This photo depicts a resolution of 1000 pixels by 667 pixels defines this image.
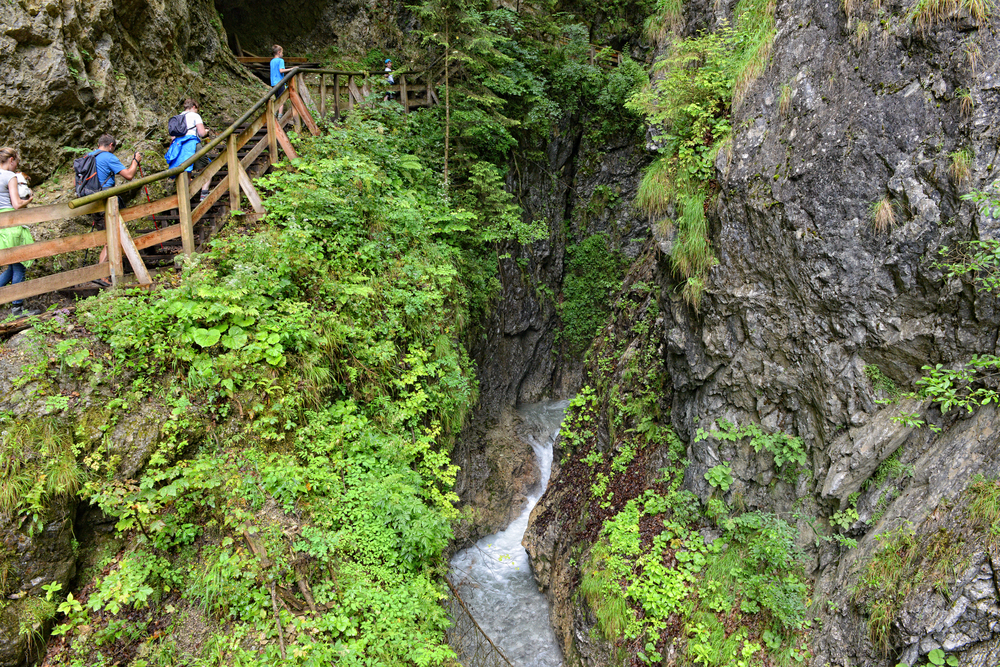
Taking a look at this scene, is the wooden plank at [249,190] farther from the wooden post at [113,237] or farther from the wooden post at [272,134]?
the wooden post at [113,237]

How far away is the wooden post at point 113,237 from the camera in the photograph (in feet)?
17.3

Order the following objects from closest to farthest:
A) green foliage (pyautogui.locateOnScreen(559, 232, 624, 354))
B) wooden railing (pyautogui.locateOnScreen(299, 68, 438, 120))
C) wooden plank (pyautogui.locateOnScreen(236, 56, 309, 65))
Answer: wooden railing (pyautogui.locateOnScreen(299, 68, 438, 120)) → wooden plank (pyautogui.locateOnScreen(236, 56, 309, 65)) → green foliage (pyautogui.locateOnScreen(559, 232, 624, 354))

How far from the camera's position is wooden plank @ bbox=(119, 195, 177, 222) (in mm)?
5492

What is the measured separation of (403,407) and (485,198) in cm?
563

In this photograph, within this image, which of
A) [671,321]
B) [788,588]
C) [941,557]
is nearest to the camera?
[941,557]

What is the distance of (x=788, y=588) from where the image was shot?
214 inches

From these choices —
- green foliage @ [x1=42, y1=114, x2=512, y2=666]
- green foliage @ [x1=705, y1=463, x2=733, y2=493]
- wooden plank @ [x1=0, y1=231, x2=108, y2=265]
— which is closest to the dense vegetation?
green foliage @ [x1=42, y1=114, x2=512, y2=666]

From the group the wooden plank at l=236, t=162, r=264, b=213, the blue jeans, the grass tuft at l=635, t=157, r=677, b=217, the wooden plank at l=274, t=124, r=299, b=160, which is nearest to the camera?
the blue jeans

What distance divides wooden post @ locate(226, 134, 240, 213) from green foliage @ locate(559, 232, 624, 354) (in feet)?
31.4

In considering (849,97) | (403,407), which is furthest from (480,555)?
(849,97)

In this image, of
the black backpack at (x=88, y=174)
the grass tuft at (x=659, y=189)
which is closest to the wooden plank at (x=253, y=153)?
the black backpack at (x=88, y=174)

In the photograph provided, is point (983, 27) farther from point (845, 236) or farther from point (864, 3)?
point (845, 236)

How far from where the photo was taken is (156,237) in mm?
5949

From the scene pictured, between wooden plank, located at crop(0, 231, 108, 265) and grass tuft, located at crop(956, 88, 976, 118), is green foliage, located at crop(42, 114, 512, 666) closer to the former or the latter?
wooden plank, located at crop(0, 231, 108, 265)
